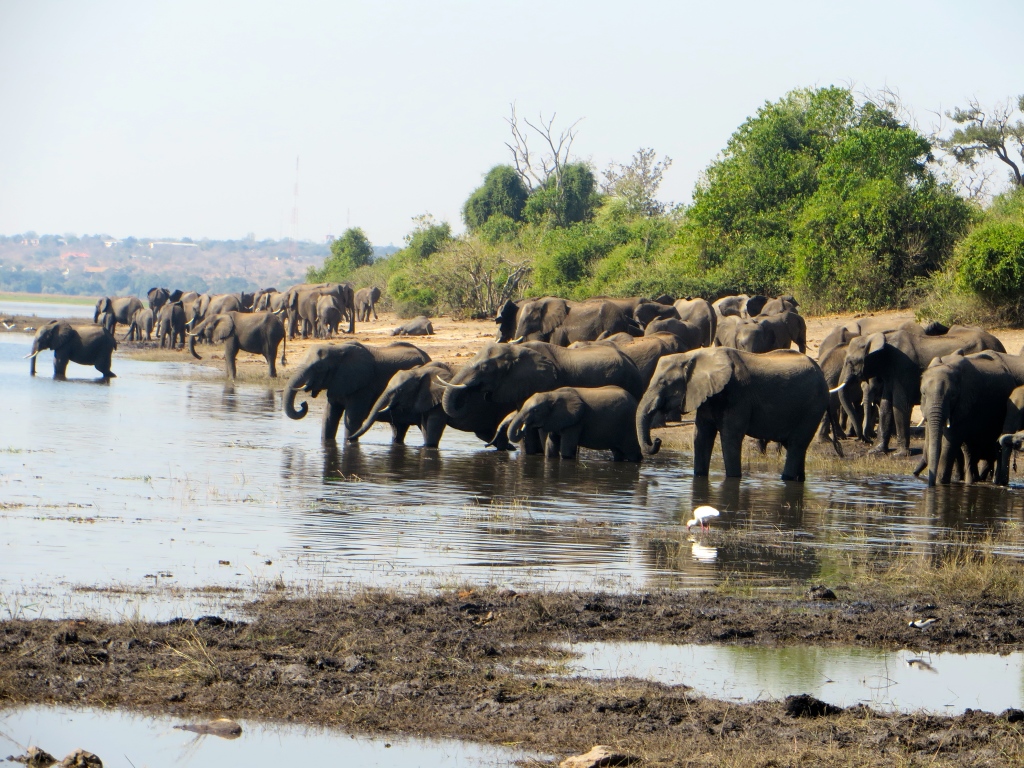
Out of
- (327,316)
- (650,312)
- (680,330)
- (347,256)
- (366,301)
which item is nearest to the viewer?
(680,330)

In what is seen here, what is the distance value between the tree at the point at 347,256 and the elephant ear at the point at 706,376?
5667 cm

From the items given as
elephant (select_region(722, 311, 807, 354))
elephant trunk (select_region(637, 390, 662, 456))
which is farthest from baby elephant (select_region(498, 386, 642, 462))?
elephant (select_region(722, 311, 807, 354))

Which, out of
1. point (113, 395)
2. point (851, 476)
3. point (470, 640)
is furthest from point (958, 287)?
point (470, 640)

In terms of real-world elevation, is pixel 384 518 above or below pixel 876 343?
below

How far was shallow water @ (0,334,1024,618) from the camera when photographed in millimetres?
9695

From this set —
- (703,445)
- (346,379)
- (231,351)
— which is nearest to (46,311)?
(231,351)

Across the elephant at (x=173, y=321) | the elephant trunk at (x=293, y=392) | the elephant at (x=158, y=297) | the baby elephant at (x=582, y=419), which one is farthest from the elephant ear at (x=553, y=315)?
the elephant at (x=158, y=297)

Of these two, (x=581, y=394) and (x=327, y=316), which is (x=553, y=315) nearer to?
(x=581, y=394)

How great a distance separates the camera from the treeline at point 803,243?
106 feet

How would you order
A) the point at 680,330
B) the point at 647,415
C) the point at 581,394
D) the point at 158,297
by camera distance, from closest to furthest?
the point at 647,415
the point at 581,394
the point at 680,330
the point at 158,297

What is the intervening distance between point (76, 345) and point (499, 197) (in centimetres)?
3938

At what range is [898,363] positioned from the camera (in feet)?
61.0

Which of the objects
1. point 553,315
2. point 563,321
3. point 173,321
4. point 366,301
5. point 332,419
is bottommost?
point 332,419

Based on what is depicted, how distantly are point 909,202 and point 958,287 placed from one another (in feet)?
19.8
